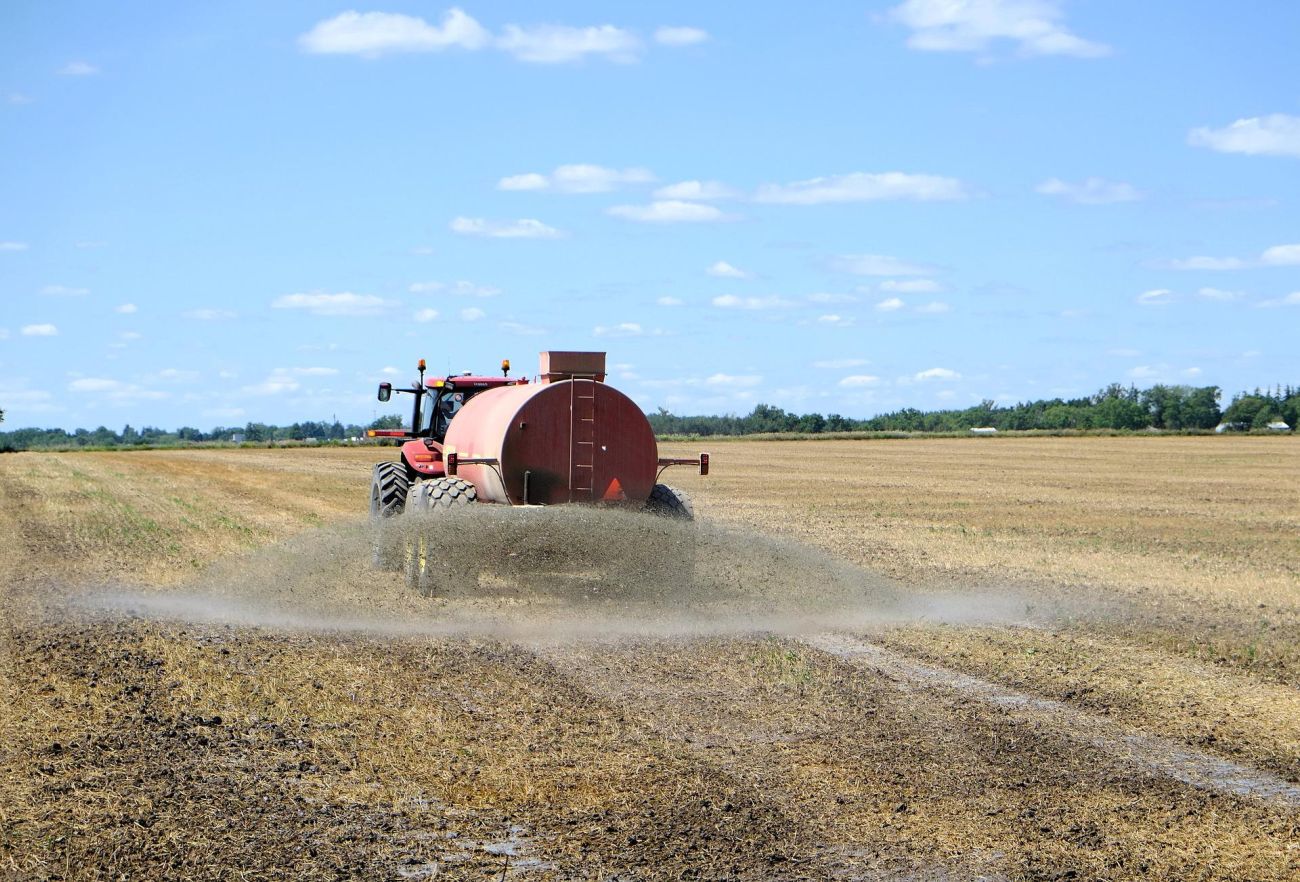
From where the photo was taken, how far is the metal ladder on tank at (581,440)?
1305 cm

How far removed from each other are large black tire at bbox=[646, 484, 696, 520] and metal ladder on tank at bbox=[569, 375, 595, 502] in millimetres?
784

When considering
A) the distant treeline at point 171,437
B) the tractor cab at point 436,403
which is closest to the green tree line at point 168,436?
the distant treeline at point 171,437

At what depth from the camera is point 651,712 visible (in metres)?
8.43

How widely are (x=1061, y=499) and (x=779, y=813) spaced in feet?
80.2

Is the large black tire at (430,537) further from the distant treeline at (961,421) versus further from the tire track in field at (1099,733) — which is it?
the distant treeline at (961,421)

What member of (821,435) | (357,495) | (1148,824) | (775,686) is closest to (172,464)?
(357,495)

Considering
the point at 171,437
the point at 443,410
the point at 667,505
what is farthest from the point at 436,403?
the point at 171,437

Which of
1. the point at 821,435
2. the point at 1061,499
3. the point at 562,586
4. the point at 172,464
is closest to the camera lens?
the point at 562,586

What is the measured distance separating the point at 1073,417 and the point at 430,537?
117 m

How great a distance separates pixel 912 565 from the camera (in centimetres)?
1661

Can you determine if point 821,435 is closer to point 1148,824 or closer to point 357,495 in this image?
point 357,495

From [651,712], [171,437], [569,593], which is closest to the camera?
[651,712]

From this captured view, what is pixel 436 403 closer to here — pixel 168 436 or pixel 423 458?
pixel 423 458

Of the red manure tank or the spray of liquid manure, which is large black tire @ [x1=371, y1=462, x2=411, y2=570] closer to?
the spray of liquid manure
